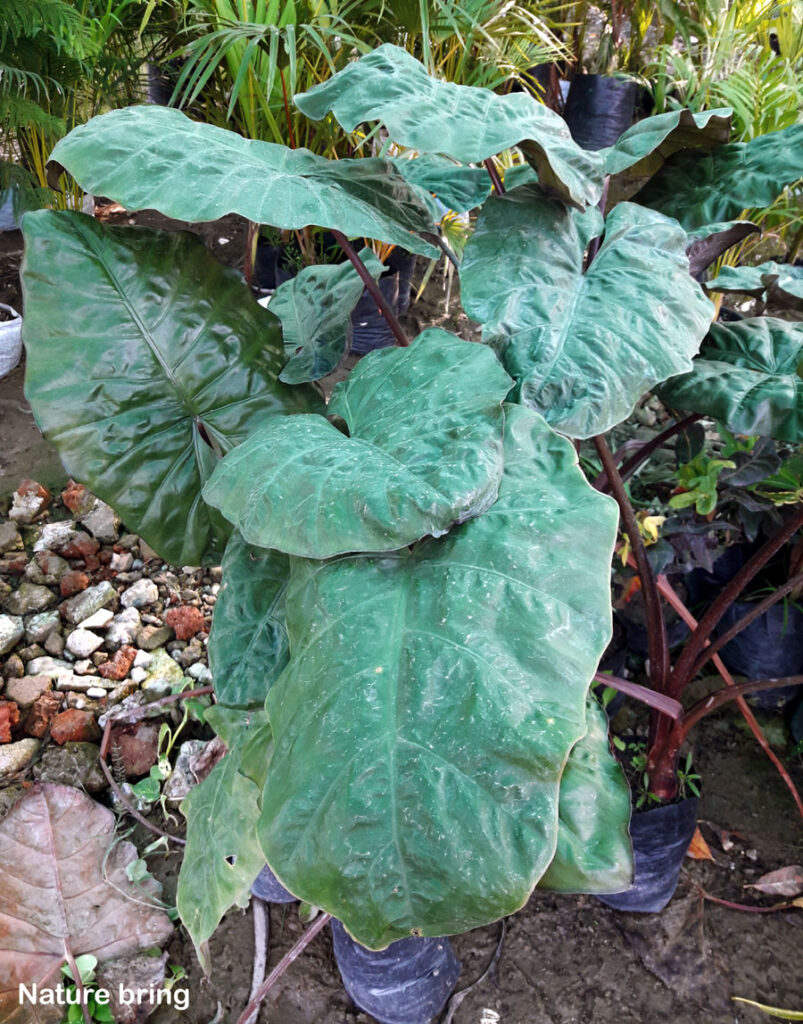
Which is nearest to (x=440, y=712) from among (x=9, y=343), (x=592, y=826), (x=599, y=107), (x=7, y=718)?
(x=592, y=826)

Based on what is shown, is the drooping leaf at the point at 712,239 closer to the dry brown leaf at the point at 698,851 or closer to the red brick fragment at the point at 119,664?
the dry brown leaf at the point at 698,851

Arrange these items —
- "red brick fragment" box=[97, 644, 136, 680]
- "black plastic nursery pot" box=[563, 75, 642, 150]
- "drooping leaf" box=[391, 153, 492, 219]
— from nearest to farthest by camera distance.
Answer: "drooping leaf" box=[391, 153, 492, 219]
"red brick fragment" box=[97, 644, 136, 680]
"black plastic nursery pot" box=[563, 75, 642, 150]

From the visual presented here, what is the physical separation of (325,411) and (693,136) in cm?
66

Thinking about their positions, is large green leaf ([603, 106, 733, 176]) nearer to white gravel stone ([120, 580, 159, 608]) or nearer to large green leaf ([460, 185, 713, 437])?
large green leaf ([460, 185, 713, 437])

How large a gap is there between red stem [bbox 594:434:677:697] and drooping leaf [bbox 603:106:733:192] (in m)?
0.35

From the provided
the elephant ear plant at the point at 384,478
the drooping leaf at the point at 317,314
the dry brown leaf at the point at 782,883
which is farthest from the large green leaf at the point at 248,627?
the dry brown leaf at the point at 782,883

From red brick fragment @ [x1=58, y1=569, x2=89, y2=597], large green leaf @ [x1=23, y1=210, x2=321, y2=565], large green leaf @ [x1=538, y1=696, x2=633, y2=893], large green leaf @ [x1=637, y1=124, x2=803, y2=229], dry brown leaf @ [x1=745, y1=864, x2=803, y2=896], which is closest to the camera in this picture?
large green leaf @ [x1=538, y1=696, x2=633, y2=893]

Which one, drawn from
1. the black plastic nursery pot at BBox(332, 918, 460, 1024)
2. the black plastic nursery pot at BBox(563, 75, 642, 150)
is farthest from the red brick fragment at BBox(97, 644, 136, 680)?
the black plastic nursery pot at BBox(563, 75, 642, 150)

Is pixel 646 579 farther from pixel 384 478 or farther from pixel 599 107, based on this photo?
pixel 599 107

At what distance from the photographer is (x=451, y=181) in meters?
1.07

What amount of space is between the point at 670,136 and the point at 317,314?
580 mm

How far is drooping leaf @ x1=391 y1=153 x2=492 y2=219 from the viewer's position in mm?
1045

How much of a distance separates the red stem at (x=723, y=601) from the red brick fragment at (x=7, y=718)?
4.11 ft

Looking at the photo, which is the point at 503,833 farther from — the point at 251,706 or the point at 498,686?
the point at 251,706
